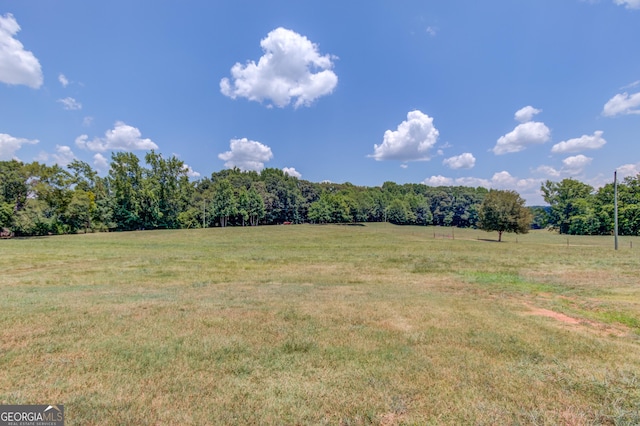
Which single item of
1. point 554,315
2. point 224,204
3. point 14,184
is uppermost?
point 14,184

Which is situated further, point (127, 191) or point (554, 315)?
point (127, 191)

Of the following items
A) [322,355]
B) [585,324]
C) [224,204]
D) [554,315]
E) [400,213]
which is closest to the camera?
[322,355]

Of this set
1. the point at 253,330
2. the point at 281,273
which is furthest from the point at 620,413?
the point at 281,273

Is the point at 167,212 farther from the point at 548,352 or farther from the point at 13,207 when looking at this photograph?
the point at 548,352

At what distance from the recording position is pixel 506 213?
1547 inches

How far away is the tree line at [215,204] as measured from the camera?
39.4 meters

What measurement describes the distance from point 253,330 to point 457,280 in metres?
10.5

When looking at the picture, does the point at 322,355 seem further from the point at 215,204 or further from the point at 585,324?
the point at 215,204

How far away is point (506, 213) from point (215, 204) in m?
56.2

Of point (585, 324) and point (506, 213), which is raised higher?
point (506, 213)

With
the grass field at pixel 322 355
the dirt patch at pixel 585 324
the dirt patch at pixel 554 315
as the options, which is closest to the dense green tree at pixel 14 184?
the grass field at pixel 322 355

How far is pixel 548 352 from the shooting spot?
5129 millimetres

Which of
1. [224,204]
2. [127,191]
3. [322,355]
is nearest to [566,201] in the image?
[224,204]

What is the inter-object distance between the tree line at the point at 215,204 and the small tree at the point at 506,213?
14cm
